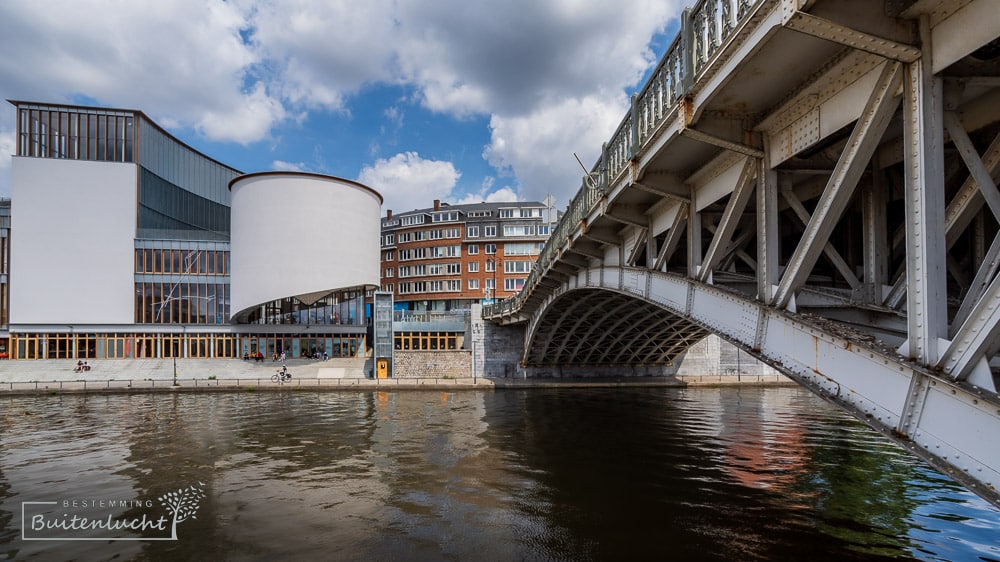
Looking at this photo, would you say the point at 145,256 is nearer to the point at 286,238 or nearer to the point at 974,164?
the point at 286,238

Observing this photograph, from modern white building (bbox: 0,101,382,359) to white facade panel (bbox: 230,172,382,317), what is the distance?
0.32 ft

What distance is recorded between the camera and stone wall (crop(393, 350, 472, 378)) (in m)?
47.5

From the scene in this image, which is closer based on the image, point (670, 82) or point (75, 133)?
point (670, 82)

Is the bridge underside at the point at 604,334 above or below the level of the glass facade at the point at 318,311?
below

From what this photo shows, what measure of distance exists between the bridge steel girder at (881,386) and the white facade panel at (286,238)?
44.8m

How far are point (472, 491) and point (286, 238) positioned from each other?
40.0 meters

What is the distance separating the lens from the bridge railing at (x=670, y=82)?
732 cm

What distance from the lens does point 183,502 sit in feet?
46.9

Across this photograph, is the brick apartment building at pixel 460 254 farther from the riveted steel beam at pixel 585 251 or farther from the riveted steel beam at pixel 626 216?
the riveted steel beam at pixel 626 216

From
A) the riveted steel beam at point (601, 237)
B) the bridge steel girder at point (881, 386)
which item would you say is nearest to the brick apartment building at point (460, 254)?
the riveted steel beam at point (601, 237)

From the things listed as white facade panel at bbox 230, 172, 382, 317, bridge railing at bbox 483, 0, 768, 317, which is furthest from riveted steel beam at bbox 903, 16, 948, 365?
white facade panel at bbox 230, 172, 382, 317

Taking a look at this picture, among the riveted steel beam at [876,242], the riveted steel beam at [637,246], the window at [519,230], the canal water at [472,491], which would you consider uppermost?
the window at [519,230]

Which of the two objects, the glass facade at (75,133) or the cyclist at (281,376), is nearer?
the cyclist at (281,376)

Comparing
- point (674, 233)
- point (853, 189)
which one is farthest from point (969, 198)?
point (674, 233)
